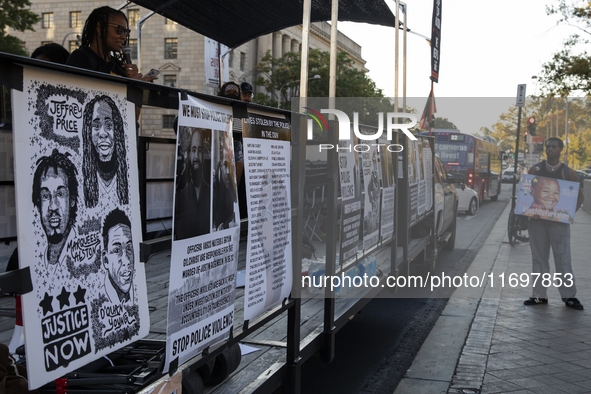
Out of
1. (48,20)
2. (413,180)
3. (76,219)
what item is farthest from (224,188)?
(48,20)

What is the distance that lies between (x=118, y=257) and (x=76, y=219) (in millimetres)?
232

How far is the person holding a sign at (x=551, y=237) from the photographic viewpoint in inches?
271

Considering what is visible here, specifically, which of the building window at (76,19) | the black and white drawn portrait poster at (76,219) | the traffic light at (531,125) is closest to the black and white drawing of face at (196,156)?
the black and white drawn portrait poster at (76,219)

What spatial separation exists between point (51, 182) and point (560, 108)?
2864 inches

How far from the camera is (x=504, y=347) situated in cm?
548

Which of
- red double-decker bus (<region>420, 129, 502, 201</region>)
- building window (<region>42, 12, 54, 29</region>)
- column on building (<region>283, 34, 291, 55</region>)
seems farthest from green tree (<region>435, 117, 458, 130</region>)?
red double-decker bus (<region>420, 129, 502, 201</region>)

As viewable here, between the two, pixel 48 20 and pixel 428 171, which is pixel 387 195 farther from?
pixel 48 20

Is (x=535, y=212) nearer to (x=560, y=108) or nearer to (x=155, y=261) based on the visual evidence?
(x=155, y=261)

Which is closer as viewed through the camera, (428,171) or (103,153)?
(103,153)

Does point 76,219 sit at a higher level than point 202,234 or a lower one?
higher

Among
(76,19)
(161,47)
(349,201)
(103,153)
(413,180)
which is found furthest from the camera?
(76,19)

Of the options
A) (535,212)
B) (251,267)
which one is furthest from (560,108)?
(251,267)

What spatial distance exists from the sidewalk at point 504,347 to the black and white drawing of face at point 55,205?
3.49 metres

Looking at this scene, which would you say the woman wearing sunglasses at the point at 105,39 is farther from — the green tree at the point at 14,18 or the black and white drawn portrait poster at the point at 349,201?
the green tree at the point at 14,18
